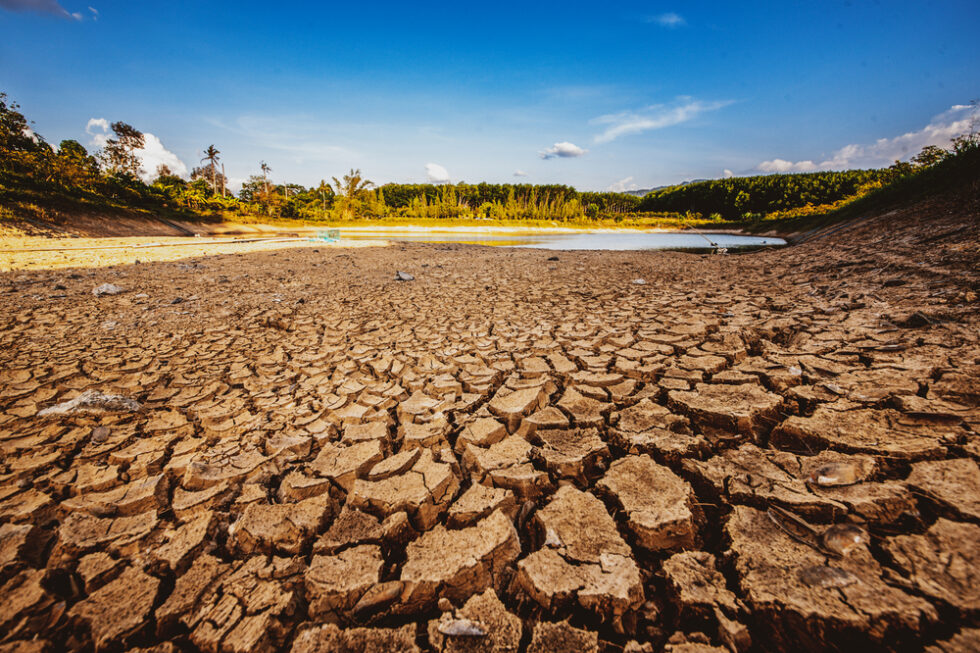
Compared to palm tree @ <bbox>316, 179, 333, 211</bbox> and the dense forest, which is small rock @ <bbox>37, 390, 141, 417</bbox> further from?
palm tree @ <bbox>316, 179, 333, 211</bbox>

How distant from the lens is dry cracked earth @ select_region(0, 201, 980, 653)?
86 centimetres

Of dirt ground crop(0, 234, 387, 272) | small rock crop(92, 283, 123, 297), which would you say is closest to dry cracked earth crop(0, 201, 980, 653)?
small rock crop(92, 283, 123, 297)

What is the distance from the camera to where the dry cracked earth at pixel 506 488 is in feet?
2.83

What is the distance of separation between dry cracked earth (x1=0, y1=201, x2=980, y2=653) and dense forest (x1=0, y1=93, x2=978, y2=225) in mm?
8465

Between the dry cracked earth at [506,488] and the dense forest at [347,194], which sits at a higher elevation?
the dense forest at [347,194]

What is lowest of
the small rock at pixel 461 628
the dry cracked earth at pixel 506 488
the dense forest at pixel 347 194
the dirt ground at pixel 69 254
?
the small rock at pixel 461 628

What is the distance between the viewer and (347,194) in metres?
29.0

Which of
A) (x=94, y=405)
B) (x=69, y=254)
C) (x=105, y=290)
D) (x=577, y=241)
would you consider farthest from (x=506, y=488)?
(x=577, y=241)

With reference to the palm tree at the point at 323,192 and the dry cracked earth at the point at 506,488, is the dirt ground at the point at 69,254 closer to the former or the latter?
the dry cracked earth at the point at 506,488

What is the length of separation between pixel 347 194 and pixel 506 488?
32.2m

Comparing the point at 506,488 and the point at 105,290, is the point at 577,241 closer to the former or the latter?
the point at 105,290

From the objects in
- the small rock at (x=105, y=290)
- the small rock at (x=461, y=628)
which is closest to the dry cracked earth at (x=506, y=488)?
the small rock at (x=461, y=628)

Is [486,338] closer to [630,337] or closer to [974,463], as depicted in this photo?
[630,337]

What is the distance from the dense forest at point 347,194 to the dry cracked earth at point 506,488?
8465mm
